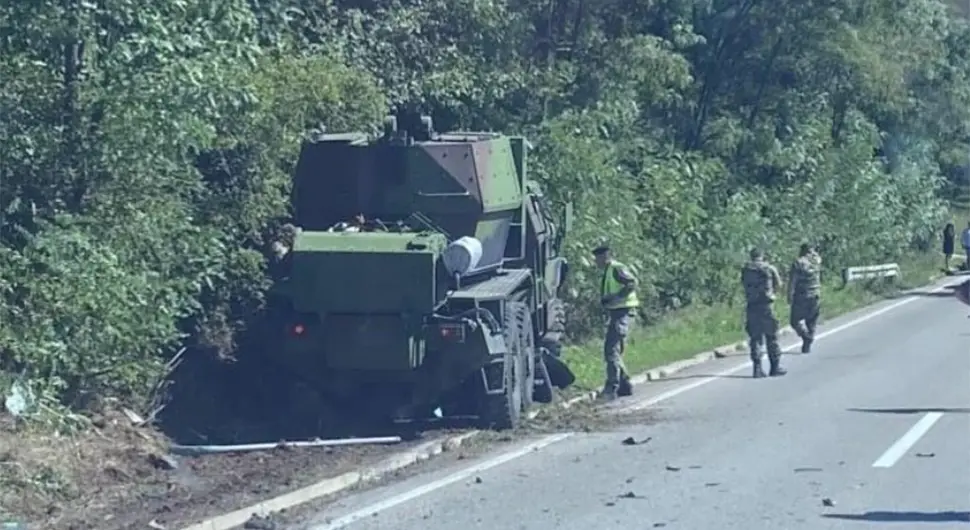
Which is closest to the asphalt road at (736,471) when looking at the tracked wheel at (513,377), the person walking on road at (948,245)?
the tracked wheel at (513,377)

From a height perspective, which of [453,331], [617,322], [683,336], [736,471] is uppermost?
[453,331]

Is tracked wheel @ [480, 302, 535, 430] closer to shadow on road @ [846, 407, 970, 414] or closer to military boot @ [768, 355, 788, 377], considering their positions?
shadow on road @ [846, 407, 970, 414]

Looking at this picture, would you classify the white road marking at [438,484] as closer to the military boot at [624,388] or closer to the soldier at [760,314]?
the military boot at [624,388]

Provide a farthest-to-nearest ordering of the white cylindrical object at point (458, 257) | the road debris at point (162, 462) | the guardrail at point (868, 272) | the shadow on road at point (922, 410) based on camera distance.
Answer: the guardrail at point (868, 272)
the shadow on road at point (922, 410)
the white cylindrical object at point (458, 257)
the road debris at point (162, 462)

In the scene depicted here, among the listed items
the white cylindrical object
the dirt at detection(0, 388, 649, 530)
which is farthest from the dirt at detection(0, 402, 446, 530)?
the white cylindrical object

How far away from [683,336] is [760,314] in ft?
20.2

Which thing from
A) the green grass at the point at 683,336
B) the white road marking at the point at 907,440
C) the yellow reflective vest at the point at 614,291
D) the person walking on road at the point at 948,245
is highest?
the yellow reflective vest at the point at 614,291

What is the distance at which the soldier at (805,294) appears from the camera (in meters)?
25.1

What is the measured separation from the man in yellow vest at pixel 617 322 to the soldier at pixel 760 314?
8.18 feet

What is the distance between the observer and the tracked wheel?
16.2 metres

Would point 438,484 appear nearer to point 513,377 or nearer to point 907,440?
point 513,377

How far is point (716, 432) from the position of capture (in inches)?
630

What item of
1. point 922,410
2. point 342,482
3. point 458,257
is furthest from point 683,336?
point 342,482

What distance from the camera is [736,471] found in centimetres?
1346
